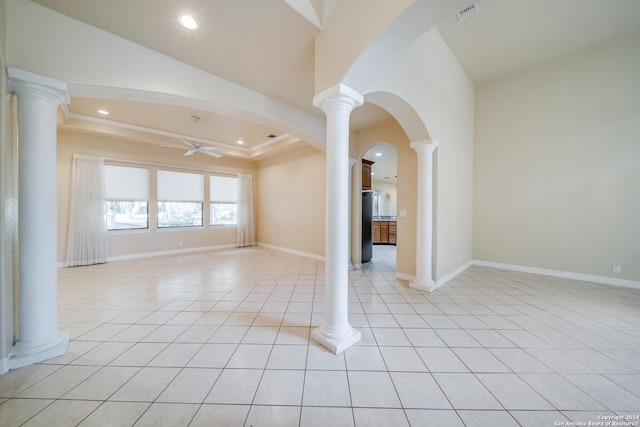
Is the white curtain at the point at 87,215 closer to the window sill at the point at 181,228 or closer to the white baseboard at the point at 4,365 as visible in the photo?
the window sill at the point at 181,228

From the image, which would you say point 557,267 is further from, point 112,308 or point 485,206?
point 112,308

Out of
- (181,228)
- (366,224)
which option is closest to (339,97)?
(366,224)

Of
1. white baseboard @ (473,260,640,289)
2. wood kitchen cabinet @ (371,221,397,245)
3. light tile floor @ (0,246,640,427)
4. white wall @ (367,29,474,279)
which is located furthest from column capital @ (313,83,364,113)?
wood kitchen cabinet @ (371,221,397,245)

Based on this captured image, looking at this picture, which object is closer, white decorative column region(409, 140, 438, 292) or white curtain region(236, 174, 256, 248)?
white decorative column region(409, 140, 438, 292)

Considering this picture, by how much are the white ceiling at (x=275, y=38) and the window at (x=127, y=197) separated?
1098 millimetres

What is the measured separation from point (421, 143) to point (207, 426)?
3894 mm

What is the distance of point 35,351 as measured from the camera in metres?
1.82

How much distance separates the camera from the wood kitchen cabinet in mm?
8344

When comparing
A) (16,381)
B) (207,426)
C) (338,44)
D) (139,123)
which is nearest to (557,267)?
(338,44)

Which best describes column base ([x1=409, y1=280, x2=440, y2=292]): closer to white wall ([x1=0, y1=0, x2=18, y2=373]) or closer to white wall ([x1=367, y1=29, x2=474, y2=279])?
white wall ([x1=367, y1=29, x2=474, y2=279])

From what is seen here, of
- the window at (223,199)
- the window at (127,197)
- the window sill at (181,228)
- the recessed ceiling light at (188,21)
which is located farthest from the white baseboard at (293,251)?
the recessed ceiling light at (188,21)

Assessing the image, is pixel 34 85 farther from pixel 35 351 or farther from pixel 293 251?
pixel 293 251

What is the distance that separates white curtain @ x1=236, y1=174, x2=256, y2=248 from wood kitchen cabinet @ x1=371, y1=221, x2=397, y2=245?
458 cm

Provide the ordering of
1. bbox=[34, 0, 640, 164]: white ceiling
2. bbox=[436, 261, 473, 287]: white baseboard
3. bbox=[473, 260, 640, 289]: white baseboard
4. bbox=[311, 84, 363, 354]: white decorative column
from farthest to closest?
bbox=[436, 261, 473, 287]: white baseboard → bbox=[473, 260, 640, 289]: white baseboard → bbox=[311, 84, 363, 354]: white decorative column → bbox=[34, 0, 640, 164]: white ceiling
